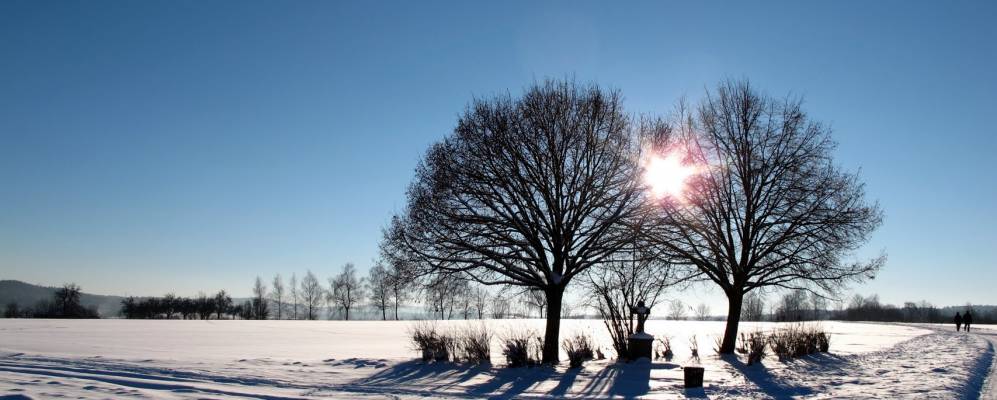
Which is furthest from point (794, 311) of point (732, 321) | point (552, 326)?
point (552, 326)

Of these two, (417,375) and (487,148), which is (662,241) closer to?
(487,148)

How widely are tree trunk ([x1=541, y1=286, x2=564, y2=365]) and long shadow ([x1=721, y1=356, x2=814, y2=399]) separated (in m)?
5.35

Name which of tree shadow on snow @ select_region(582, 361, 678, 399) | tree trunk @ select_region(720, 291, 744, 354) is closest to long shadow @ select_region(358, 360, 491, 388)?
tree shadow on snow @ select_region(582, 361, 678, 399)

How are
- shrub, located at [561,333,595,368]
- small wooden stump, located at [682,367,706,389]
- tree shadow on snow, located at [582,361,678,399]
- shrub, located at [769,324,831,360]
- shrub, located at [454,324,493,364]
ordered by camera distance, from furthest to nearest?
shrub, located at [769,324,831,360] < shrub, located at [454,324,493,364] < shrub, located at [561,333,595,368] < small wooden stump, located at [682,367,706,389] < tree shadow on snow, located at [582,361,678,399]

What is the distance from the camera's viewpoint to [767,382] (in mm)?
14602

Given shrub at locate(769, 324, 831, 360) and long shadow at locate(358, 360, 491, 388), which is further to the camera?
shrub at locate(769, 324, 831, 360)

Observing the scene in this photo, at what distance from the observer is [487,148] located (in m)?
19.5

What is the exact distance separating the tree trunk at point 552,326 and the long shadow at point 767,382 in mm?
5348

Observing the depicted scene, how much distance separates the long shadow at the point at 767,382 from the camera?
12806 millimetres

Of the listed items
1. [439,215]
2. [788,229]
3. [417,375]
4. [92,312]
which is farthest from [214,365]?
[92,312]

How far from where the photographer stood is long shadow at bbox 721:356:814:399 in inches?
504

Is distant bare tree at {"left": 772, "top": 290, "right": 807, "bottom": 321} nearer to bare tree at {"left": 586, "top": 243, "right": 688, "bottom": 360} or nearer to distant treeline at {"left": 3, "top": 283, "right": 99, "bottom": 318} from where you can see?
bare tree at {"left": 586, "top": 243, "right": 688, "bottom": 360}

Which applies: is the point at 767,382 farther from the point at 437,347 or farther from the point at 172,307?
the point at 172,307

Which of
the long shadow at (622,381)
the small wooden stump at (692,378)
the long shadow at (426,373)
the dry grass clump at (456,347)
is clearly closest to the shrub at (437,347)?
the dry grass clump at (456,347)
